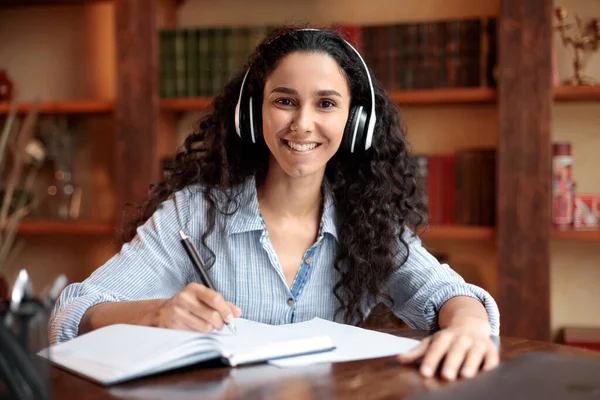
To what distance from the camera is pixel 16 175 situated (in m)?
2.99

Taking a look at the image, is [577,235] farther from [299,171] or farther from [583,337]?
[299,171]

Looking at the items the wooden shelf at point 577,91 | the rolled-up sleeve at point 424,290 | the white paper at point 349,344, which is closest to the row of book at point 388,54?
the wooden shelf at point 577,91

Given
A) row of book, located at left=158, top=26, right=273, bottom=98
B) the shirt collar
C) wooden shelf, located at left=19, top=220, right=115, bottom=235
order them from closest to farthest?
1. the shirt collar
2. row of book, located at left=158, top=26, right=273, bottom=98
3. wooden shelf, located at left=19, top=220, right=115, bottom=235

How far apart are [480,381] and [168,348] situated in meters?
0.38

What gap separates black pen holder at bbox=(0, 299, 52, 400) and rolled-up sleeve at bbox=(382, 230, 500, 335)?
0.84m

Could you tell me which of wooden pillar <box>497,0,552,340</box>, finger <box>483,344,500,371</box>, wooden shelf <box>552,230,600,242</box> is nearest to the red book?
wooden pillar <box>497,0,552,340</box>

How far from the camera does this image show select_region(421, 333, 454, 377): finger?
0.98 m

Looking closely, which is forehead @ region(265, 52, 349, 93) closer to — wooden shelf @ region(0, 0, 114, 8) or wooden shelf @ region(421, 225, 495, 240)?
wooden shelf @ region(421, 225, 495, 240)

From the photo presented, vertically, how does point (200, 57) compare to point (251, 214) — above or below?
above

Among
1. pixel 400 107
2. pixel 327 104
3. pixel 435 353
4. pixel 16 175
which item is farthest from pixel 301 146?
pixel 16 175

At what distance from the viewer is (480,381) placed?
91cm

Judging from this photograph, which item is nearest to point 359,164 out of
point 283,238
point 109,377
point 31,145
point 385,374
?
point 283,238

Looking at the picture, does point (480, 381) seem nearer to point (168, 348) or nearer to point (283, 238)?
point (168, 348)

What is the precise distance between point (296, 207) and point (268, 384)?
797 mm
